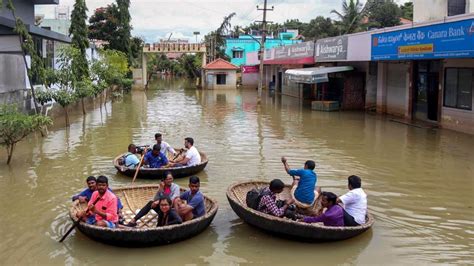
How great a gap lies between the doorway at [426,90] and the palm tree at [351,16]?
22.8 metres

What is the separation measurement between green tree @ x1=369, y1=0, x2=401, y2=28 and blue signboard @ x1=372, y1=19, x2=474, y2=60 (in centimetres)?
2856

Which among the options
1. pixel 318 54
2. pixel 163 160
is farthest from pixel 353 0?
pixel 163 160

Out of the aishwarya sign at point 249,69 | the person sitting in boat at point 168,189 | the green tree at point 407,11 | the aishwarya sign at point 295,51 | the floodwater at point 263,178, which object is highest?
the green tree at point 407,11

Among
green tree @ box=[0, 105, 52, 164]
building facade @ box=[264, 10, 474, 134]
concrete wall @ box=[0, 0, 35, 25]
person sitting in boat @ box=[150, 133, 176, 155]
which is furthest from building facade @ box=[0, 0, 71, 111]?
building facade @ box=[264, 10, 474, 134]

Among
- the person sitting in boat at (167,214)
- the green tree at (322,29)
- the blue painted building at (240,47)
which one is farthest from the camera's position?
the blue painted building at (240,47)

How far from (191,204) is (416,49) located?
13968mm

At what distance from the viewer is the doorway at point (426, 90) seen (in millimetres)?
20172

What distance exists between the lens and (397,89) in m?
23.0

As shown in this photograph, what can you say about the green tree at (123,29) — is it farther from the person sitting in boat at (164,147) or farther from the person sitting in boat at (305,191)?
the person sitting in boat at (305,191)

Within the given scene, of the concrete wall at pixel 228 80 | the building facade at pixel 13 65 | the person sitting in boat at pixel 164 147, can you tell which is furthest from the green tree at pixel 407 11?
the person sitting in boat at pixel 164 147

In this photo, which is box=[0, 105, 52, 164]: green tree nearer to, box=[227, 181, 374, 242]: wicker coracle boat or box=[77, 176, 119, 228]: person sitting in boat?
box=[77, 176, 119, 228]: person sitting in boat

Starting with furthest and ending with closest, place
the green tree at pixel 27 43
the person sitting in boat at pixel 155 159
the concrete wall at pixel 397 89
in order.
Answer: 1. the concrete wall at pixel 397 89
2. the green tree at pixel 27 43
3. the person sitting in boat at pixel 155 159

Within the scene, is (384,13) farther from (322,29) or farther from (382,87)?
(382,87)

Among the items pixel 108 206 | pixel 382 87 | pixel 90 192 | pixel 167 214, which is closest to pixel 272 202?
pixel 167 214
